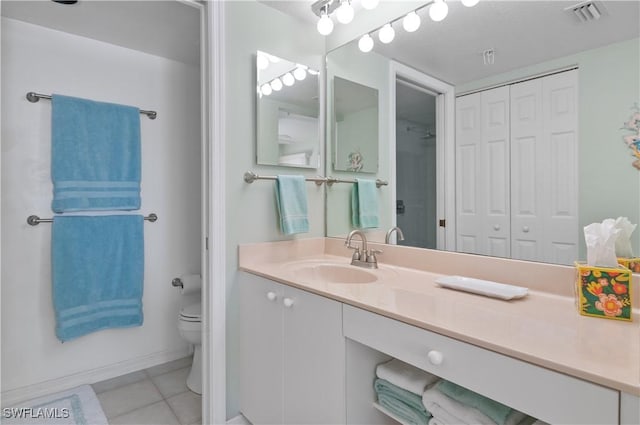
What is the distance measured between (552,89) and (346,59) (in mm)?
1109

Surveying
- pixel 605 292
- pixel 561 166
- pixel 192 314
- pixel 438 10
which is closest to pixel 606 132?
pixel 561 166

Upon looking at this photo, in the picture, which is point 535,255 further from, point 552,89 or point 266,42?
point 266,42

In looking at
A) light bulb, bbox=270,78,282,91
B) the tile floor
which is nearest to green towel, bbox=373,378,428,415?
the tile floor

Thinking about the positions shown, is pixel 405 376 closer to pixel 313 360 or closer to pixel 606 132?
pixel 313 360

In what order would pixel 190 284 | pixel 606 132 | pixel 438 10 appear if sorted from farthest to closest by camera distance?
pixel 190 284
pixel 438 10
pixel 606 132

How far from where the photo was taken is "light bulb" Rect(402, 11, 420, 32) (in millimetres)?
1530

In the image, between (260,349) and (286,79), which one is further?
(286,79)

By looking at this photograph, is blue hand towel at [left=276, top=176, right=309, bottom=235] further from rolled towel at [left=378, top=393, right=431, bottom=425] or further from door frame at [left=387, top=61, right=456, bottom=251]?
rolled towel at [left=378, top=393, right=431, bottom=425]

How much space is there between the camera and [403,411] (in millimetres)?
1032

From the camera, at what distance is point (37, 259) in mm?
1945

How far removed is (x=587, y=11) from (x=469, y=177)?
63 centimetres

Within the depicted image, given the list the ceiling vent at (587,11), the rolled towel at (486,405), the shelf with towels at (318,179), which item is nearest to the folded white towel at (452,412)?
the rolled towel at (486,405)

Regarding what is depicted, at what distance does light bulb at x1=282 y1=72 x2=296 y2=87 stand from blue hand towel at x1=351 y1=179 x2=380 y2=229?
25.6 inches

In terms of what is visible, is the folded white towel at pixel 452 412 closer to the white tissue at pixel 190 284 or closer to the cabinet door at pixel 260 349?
the cabinet door at pixel 260 349
